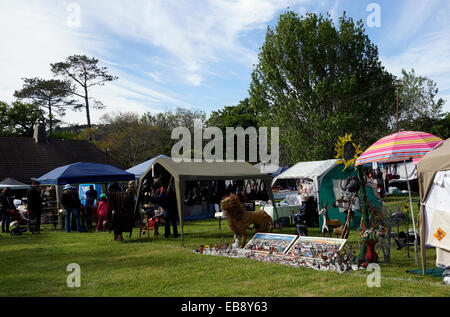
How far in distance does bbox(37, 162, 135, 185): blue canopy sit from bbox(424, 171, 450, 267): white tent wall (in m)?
12.5

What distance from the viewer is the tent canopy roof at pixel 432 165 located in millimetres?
5945

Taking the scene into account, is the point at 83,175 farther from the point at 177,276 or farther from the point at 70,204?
the point at 177,276

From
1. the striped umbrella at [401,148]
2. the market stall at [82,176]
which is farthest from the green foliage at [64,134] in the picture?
the striped umbrella at [401,148]

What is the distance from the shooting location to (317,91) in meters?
27.8

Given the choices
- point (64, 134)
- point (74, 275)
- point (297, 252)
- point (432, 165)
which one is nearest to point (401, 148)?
point (432, 165)

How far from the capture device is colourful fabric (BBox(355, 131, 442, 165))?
7547 millimetres

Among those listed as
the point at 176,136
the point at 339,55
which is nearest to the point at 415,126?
the point at 339,55

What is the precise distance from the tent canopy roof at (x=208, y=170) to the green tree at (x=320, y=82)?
16.7 metres

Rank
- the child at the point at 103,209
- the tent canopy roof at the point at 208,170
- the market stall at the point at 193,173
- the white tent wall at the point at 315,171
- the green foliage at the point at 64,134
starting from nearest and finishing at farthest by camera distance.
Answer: the market stall at the point at 193,173
the tent canopy roof at the point at 208,170
the white tent wall at the point at 315,171
the child at the point at 103,209
the green foliage at the point at 64,134

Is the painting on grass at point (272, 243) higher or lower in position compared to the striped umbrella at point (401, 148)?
lower

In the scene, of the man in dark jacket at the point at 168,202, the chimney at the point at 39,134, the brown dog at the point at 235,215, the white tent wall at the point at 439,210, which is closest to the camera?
the white tent wall at the point at 439,210

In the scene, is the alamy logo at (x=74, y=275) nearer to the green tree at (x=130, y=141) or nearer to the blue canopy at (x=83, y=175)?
the blue canopy at (x=83, y=175)

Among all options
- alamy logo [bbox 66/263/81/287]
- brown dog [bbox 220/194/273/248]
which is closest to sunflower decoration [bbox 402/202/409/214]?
brown dog [bbox 220/194/273/248]
